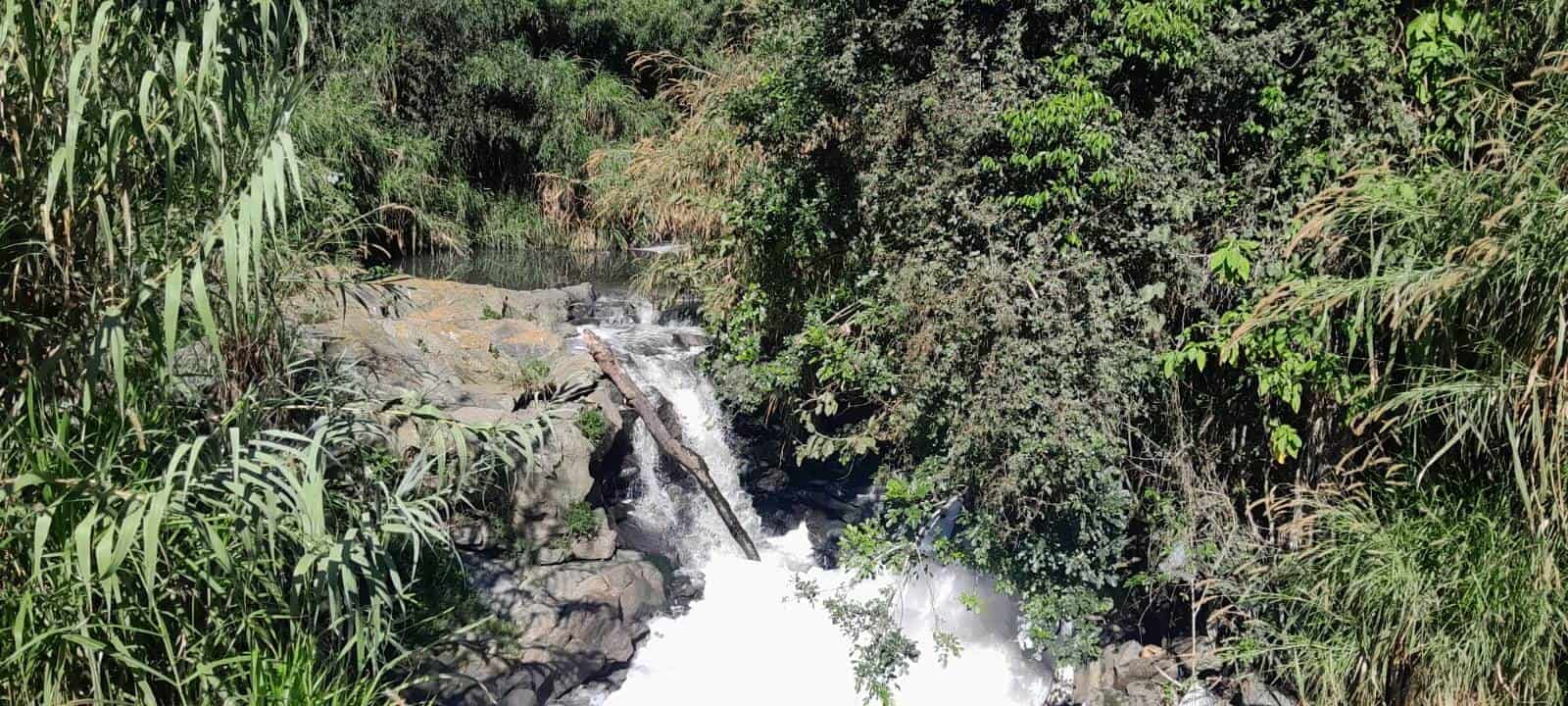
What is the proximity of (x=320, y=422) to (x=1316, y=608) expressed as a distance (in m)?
3.92

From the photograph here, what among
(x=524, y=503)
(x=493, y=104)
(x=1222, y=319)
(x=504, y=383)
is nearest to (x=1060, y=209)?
(x=1222, y=319)

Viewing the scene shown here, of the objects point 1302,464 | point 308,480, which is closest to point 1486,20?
point 1302,464

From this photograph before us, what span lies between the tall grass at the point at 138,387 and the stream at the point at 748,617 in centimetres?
298

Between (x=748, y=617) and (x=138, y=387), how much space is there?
4.48 meters

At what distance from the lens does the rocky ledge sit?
18.7 ft

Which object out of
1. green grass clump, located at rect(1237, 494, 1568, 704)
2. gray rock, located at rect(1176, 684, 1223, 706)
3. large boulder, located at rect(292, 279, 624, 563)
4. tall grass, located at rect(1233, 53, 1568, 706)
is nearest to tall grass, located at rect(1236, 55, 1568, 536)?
tall grass, located at rect(1233, 53, 1568, 706)

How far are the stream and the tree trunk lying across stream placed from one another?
245 millimetres

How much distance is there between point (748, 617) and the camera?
23.3 feet

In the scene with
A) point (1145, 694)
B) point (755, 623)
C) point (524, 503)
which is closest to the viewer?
point (1145, 694)

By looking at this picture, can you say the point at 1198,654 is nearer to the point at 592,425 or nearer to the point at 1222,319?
the point at 1222,319

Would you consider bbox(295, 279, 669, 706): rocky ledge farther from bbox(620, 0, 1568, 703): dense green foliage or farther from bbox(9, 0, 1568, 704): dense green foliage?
bbox(620, 0, 1568, 703): dense green foliage

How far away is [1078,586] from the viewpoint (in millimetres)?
5266

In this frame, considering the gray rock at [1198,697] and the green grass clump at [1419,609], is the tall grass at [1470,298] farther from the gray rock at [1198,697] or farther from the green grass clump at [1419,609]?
the gray rock at [1198,697]

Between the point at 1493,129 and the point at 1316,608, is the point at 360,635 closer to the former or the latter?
the point at 1316,608
